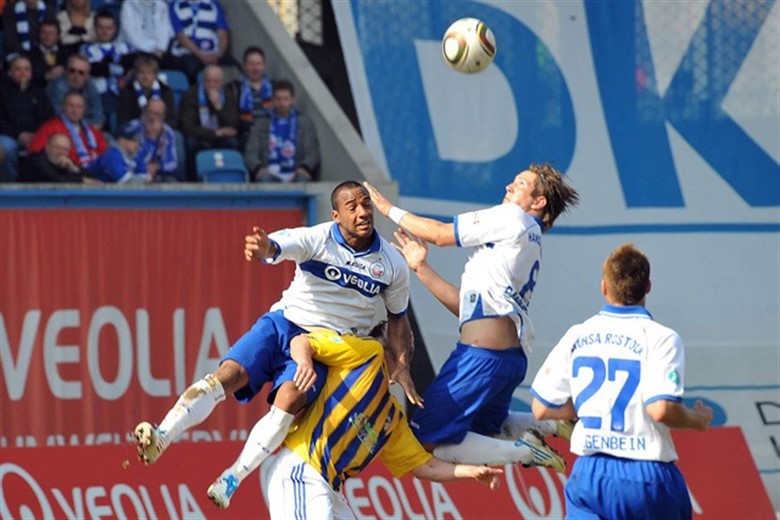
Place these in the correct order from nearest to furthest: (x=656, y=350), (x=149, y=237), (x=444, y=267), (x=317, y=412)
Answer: (x=656, y=350) → (x=317, y=412) → (x=149, y=237) → (x=444, y=267)

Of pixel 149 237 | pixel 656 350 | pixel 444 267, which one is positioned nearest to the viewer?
pixel 656 350

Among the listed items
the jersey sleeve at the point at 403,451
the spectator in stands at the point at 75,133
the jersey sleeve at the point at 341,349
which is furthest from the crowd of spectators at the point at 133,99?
the jersey sleeve at the point at 403,451

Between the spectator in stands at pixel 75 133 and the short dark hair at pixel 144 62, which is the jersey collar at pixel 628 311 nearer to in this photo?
the spectator in stands at pixel 75 133

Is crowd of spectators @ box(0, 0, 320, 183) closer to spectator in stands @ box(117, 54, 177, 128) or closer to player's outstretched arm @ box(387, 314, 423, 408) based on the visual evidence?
spectator in stands @ box(117, 54, 177, 128)

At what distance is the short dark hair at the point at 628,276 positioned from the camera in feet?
23.2

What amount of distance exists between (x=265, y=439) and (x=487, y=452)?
4.03ft

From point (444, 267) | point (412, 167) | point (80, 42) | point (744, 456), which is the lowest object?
point (744, 456)

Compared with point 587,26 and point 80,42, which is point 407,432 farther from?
point 587,26

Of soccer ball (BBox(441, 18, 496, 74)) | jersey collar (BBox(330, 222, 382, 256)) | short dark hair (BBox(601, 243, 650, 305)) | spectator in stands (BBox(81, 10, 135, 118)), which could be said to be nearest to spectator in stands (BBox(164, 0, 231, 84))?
spectator in stands (BBox(81, 10, 135, 118))

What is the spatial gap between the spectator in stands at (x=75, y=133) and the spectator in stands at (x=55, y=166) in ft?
0.17

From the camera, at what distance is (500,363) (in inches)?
340

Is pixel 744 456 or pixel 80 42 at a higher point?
pixel 80 42

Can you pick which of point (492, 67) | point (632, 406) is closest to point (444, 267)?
point (492, 67)

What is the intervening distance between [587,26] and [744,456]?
16.2 ft
